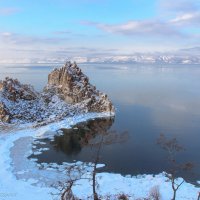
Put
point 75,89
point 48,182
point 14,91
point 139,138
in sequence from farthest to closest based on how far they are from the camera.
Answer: point 75,89 < point 14,91 < point 139,138 < point 48,182

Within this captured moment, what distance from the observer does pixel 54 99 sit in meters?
91.4

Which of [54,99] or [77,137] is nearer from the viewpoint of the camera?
[77,137]

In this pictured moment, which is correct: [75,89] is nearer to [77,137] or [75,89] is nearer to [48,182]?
[77,137]

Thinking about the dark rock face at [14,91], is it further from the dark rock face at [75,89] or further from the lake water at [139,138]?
the lake water at [139,138]

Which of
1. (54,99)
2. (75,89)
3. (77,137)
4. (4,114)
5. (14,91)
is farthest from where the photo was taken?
(75,89)

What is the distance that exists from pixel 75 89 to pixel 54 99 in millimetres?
5884

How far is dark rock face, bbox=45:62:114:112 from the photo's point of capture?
293 feet

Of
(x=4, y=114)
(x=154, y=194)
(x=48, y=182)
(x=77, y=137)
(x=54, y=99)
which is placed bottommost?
(x=48, y=182)

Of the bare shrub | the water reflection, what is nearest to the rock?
the water reflection

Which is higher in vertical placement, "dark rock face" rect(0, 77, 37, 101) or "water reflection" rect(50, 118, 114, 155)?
"dark rock face" rect(0, 77, 37, 101)

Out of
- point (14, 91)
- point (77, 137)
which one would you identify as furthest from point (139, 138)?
point (14, 91)

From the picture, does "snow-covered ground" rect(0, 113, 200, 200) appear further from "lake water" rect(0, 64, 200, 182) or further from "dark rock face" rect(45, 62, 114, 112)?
"dark rock face" rect(45, 62, 114, 112)

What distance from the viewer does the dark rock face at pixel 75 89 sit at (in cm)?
8925

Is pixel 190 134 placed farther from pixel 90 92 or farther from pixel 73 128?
pixel 90 92
